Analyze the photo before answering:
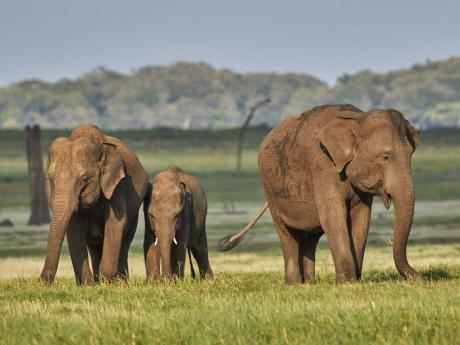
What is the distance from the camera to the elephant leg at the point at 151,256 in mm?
21781

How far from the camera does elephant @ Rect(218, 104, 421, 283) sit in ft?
53.7

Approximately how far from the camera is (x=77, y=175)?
61.2ft

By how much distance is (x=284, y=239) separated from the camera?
1928cm

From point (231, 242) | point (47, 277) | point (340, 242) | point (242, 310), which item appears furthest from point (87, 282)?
point (242, 310)

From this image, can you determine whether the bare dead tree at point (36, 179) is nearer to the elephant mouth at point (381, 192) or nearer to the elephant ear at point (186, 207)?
the elephant ear at point (186, 207)

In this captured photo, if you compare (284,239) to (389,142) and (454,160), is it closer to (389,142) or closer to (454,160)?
(389,142)

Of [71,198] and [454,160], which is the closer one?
[71,198]

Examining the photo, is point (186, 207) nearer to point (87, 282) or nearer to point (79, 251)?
point (79, 251)

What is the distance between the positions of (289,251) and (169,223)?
10.6 ft

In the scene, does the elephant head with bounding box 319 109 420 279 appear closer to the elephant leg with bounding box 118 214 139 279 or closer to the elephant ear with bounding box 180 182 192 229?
the elephant leg with bounding box 118 214 139 279

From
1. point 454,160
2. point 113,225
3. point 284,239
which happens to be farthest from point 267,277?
point 454,160

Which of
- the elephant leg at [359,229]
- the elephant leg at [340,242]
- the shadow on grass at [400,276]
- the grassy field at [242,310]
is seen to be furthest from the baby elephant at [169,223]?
the elephant leg at [340,242]

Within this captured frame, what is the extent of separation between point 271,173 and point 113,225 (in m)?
2.51

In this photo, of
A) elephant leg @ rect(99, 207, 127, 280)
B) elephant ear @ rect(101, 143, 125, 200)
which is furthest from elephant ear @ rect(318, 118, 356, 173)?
elephant leg @ rect(99, 207, 127, 280)
